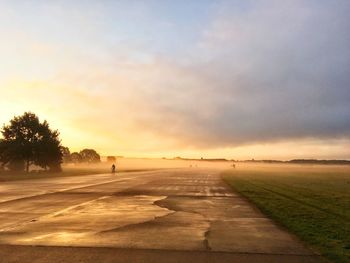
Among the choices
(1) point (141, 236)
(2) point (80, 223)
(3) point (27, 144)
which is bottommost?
(1) point (141, 236)

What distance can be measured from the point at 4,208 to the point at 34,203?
8.33ft

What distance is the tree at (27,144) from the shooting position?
7444 centimetres

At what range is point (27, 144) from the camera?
75312mm

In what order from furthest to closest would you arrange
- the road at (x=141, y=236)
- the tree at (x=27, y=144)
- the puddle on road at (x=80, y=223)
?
the tree at (x=27, y=144) → the puddle on road at (x=80, y=223) → the road at (x=141, y=236)

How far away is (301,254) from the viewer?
1089 centimetres

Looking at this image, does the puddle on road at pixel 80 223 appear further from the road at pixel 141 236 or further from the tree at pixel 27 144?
the tree at pixel 27 144

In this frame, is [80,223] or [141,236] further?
[80,223]

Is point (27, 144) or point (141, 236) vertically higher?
point (27, 144)

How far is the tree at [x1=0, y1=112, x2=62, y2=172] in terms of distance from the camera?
74.4m

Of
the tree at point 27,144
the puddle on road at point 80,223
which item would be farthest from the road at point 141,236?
the tree at point 27,144

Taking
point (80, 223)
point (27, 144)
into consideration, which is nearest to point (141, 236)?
point (80, 223)

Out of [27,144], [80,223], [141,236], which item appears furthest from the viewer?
[27,144]

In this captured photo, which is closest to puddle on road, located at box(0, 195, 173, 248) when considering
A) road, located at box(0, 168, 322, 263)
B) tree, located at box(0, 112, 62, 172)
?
road, located at box(0, 168, 322, 263)

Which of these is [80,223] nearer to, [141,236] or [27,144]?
[141,236]
